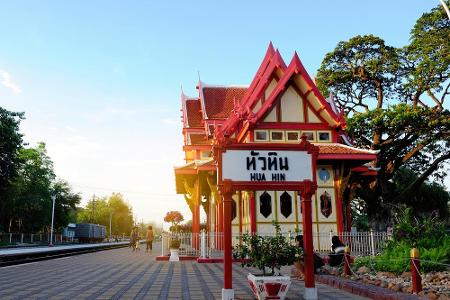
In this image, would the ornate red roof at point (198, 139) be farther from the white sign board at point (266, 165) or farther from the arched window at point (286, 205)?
the white sign board at point (266, 165)

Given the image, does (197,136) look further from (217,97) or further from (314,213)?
(314,213)

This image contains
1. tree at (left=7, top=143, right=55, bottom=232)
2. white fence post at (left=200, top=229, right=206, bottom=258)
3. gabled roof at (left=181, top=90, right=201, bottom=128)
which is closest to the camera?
white fence post at (left=200, top=229, right=206, bottom=258)

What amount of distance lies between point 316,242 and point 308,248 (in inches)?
451

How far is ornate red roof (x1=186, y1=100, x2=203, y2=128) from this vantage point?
94.8 feet

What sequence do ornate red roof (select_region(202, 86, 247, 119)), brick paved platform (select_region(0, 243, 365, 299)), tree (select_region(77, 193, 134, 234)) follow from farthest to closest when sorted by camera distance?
tree (select_region(77, 193, 134, 234))
ornate red roof (select_region(202, 86, 247, 119))
brick paved platform (select_region(0, 243, 365, 299))

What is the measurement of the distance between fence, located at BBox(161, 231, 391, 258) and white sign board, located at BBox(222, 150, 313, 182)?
6464mm

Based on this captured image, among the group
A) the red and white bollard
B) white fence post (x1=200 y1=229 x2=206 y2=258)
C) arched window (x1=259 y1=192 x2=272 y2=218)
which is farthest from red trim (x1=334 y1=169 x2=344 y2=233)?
the red and white bollard

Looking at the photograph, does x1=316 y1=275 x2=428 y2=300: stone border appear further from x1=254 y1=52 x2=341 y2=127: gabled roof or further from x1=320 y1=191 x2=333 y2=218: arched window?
x1=254 y1=52 x2=341 y2=127: gabled roof

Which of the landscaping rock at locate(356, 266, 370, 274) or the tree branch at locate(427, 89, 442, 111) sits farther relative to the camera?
the tree branch at locate(427, 89, 442, 111)

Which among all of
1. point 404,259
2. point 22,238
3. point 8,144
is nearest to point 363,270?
point 404,259

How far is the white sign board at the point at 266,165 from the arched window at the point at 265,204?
11.2 meters

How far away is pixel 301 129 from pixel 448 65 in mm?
13270

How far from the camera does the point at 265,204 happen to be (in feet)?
62.9

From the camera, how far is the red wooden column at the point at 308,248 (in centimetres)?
772
